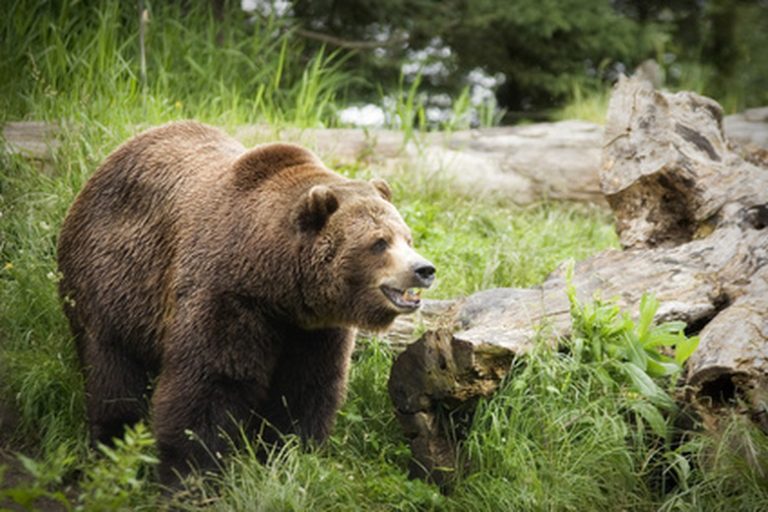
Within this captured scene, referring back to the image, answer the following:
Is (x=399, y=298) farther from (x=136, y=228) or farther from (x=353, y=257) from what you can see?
(x=136, y=228)

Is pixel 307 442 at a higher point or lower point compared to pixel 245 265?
lower

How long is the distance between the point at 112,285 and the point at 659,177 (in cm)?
Answer: 309

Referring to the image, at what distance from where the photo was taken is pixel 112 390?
4730 millimetres

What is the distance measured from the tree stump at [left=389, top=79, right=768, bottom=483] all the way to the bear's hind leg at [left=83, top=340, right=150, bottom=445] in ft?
4.25

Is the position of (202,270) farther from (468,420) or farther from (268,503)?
(468,420)

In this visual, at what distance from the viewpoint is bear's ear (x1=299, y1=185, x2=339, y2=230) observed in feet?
13.9

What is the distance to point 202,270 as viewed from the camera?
14.3ft

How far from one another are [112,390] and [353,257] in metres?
1.48

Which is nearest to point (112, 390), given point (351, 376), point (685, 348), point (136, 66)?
point (351, 376)

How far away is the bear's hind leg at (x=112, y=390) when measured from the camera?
4734mm

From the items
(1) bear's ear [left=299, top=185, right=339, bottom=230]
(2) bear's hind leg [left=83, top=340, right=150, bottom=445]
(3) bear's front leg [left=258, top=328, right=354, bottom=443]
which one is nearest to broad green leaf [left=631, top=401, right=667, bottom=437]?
(3) bear's front leg [left=258, top=328, right=354, bottom=443]

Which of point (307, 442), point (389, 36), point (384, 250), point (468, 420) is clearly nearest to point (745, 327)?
point (468, 420)

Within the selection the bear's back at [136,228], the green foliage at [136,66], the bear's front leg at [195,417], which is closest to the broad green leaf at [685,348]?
the bear's front leg at [195,417]

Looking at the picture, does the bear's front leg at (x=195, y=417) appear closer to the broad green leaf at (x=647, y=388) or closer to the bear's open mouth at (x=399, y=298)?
the bear's open mouth at (x=399, y=298)
